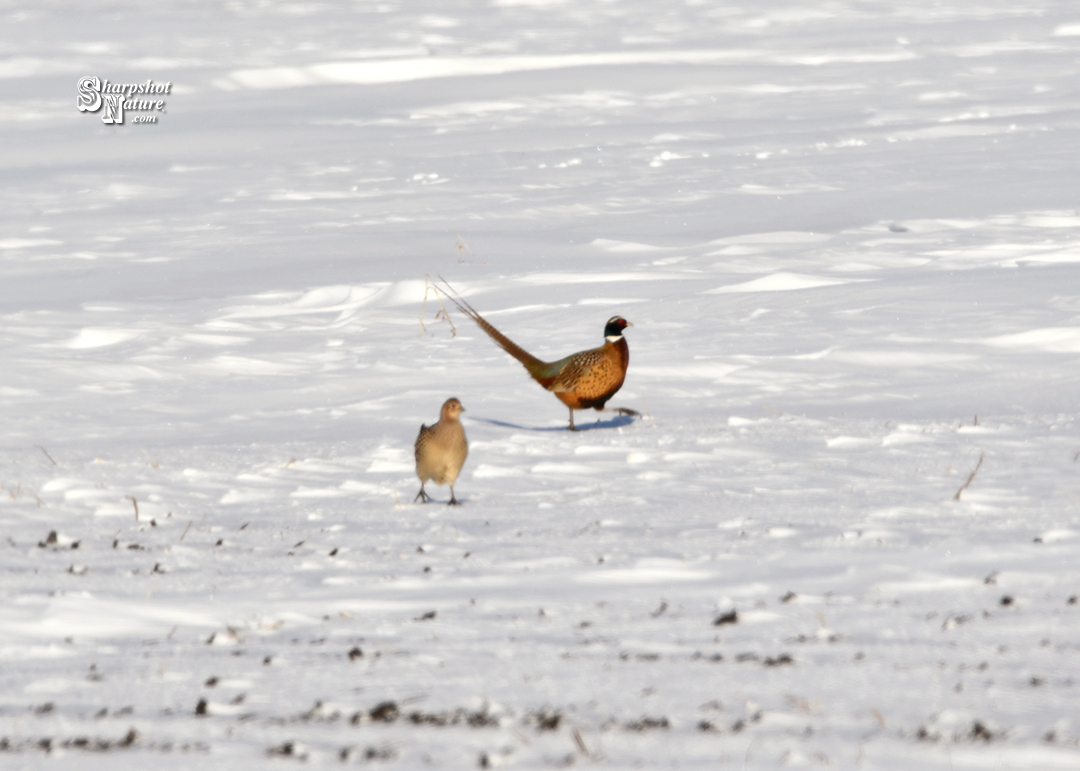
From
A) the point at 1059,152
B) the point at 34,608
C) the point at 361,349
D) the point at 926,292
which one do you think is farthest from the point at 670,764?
the point at 1059,152

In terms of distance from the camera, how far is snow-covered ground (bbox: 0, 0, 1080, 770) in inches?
120

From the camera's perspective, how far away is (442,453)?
537 centimetres

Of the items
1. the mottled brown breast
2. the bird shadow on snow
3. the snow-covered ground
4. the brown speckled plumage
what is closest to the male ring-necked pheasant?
the mottled brown breast

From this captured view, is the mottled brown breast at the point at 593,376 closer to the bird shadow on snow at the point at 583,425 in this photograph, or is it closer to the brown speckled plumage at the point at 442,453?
the bird shadow on snow at the point at 583,425

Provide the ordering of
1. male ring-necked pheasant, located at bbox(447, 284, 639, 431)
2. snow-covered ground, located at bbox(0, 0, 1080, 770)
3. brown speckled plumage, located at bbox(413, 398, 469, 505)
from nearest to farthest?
snow-covered ground, located at bbox(0, 0, 1080, 770) → brown speckled plumage, located at bbox(413, 398, 469, 505) → male ring-necked pheasant, located at bbox(447, 284, 639, 431)

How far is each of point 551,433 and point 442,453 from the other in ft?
4.68

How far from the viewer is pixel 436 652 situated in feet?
11.4

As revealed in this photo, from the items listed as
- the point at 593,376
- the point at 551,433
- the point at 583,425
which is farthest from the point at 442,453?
the point at 583,425

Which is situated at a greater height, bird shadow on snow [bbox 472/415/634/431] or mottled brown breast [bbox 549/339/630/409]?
mottled brown breast [bbox 549/339/630/409]

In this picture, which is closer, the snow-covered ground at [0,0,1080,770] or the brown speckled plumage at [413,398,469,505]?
the snow-covered ground at [0,0,1080,770]

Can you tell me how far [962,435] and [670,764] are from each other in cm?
375

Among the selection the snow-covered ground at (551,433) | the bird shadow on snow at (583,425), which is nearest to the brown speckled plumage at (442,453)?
the snow-covered ground at (551,433)

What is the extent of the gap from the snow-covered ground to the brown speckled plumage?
0.19 m

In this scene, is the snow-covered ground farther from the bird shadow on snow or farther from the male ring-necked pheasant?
the male ring-necked pheasant
